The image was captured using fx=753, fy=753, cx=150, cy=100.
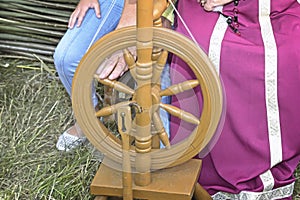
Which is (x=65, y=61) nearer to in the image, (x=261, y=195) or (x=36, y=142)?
(x=36, y=142)

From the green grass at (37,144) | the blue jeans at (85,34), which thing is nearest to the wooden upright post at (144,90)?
the green grass at (37,144)

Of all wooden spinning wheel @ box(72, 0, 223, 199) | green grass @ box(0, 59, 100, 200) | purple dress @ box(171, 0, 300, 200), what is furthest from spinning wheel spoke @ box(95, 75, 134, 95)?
green grass @ box(0, 59, 100, 200)

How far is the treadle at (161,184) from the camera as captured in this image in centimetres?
183

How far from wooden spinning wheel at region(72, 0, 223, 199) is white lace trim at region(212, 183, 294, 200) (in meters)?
0.31

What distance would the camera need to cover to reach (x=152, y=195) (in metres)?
1.85

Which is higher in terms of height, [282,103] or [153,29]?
[153,29]

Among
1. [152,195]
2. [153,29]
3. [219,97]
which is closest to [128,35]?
[153,29]

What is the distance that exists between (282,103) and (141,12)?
1.79 ft

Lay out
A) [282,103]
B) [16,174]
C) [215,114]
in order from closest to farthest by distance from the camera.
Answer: [215,114] → [282,103] → [16,174]

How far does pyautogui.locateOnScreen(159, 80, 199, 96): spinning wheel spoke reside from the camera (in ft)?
5.79

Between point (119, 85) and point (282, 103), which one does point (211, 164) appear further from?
point (119, 85)

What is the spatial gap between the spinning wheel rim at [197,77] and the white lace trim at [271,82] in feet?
0.85

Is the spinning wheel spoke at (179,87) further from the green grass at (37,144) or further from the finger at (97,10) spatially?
the finger at (97,10)

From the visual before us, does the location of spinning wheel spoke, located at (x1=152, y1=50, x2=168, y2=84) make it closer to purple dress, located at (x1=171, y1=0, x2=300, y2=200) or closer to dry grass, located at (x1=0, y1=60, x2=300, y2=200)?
purple dress, located at (x1=171, y1=0, x2=300, y2=200)
